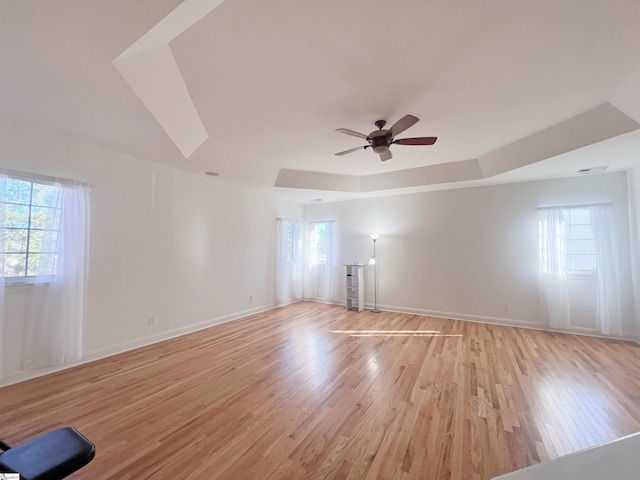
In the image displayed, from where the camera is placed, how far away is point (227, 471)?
157cm

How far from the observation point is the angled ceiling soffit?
1.46 meters

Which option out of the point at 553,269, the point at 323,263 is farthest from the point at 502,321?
the point at 323,263

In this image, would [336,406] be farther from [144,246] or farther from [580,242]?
[580,242]

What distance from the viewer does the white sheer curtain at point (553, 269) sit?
4.11 meters

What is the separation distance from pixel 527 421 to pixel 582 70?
2846 millimetres

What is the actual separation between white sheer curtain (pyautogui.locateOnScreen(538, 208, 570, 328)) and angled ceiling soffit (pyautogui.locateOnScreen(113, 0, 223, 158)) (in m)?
5.28

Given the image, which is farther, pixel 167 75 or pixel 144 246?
pixel 144 246

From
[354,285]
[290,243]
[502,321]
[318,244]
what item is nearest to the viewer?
[502,321]

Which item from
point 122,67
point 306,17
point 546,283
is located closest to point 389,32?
point 306,17

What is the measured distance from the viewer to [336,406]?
2205mm

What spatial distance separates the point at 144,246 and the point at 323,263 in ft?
12.8

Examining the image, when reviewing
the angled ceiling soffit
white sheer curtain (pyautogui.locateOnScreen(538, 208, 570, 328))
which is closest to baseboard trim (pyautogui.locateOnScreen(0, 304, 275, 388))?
the angled ceiling soffit

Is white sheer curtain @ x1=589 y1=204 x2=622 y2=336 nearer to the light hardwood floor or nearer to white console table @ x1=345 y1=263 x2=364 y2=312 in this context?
the light hardwood floor

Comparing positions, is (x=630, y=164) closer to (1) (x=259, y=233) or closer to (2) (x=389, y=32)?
(2) (x=389, y=32)
